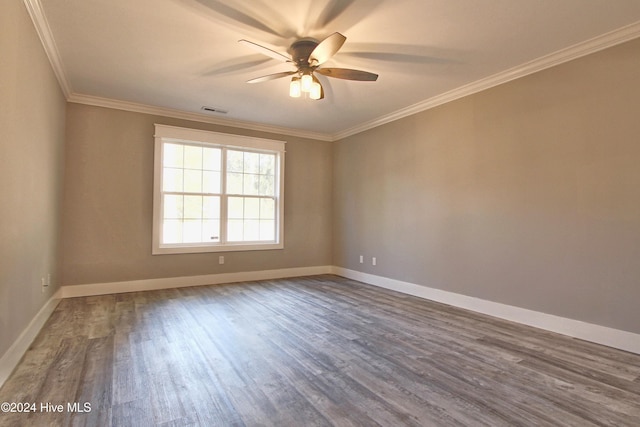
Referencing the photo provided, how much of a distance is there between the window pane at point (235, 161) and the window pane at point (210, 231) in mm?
963

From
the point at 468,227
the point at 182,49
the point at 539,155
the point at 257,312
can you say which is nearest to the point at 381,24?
the point at 182,49

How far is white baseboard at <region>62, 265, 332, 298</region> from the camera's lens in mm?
4406

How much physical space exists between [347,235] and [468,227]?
8.00 ft

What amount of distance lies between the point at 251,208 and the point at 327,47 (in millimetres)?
3595

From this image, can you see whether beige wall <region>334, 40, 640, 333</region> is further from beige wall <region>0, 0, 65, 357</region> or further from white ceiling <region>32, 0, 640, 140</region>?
beige wall <region>0, 0, 65, 357</region>

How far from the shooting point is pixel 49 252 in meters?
3.57

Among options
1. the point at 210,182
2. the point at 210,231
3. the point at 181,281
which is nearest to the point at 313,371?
the point at 181,281

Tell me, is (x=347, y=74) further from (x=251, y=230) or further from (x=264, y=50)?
(x=251, y=230)

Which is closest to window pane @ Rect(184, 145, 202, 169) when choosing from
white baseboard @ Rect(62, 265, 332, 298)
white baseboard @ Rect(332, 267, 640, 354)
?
white baseboard @ Rect(62, 265, 332, 298)

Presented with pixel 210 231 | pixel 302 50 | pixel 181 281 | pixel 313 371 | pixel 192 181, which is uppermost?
pixel 302 50

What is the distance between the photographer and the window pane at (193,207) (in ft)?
16.9

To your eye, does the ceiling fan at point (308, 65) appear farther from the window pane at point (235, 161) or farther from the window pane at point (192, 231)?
the window pane at point (192, 231)

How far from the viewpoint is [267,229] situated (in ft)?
→ 19.4

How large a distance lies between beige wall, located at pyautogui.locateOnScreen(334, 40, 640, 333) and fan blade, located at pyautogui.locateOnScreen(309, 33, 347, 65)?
221 centimetres
